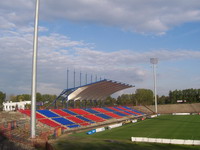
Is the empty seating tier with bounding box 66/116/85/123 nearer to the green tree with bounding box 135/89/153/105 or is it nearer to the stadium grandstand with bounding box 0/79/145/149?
the stadium grandstand with bounding box 0/79/145/149

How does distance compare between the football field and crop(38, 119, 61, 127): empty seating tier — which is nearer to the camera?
the football field

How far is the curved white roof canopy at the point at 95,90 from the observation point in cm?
5781

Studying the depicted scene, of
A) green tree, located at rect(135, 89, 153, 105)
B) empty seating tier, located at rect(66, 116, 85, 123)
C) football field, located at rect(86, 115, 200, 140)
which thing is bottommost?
football field, located at rect(86, 115, 200, 140)

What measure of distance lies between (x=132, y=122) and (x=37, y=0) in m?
38.6

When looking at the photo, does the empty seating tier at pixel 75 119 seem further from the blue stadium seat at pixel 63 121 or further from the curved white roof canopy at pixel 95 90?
the curved white roof canopy at pixel 95 90

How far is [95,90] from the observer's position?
2608 inches

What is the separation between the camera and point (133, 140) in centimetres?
2753

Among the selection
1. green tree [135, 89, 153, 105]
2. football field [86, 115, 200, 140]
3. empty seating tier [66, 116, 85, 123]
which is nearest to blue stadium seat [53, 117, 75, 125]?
empty seating tier [66, 116, 85, 123]

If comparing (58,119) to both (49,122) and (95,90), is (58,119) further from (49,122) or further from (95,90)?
(95,90)

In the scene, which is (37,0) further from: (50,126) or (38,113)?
(38,113)

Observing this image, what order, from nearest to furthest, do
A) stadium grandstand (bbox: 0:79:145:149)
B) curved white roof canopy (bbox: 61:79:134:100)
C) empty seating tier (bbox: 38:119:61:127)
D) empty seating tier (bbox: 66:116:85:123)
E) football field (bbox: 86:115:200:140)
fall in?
stadium grandstand (bbox: 0:79:145:149) < football field (bbox: 86:115:200:140) < empty seating tier (bbox: 38:119:61:127) < empty seating tier (bbox: 66:116:85:123) < curved white roof canopy (bbox: 61:79:134:100)

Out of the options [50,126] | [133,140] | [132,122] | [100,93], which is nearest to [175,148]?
[133,140]

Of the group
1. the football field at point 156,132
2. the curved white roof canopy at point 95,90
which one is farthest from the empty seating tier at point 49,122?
the curved white roof canopy at point 95,90

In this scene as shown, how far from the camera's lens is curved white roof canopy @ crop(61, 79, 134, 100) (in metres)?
57.8
